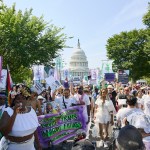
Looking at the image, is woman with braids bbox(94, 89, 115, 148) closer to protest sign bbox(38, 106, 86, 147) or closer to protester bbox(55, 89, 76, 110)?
protest sign bbox(38, 106, 86, 147)

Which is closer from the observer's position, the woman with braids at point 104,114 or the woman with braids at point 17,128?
the woman with braids at point 17,128

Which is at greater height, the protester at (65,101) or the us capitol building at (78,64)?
the us capitol building at (78,64)

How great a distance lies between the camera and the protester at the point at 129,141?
9.78ft

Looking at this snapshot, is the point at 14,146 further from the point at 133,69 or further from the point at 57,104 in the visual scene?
the point at 133,69

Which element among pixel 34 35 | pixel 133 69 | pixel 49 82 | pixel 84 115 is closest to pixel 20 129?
pixel 84 115

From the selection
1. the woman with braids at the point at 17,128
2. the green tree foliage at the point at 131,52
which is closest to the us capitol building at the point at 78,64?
the green tree foliage at the point at 131,52

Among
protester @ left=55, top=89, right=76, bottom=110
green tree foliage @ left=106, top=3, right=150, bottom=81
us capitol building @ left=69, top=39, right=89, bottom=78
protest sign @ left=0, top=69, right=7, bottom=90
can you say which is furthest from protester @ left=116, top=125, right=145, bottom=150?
us capitol building @ left=69, top=39, right=89, bottom=78

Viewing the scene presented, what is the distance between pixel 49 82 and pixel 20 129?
857 centimetres

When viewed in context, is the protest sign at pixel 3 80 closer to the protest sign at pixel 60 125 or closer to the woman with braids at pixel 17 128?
the protest sign at pixel 60 125

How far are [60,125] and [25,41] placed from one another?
1712 centimetres

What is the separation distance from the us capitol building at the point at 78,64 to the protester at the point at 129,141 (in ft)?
494

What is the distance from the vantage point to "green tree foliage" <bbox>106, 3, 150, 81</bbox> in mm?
61219

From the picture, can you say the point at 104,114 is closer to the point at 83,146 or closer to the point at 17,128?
the point at 17,128

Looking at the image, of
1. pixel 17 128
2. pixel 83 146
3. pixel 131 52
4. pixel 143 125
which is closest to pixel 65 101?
pixel 143 125
